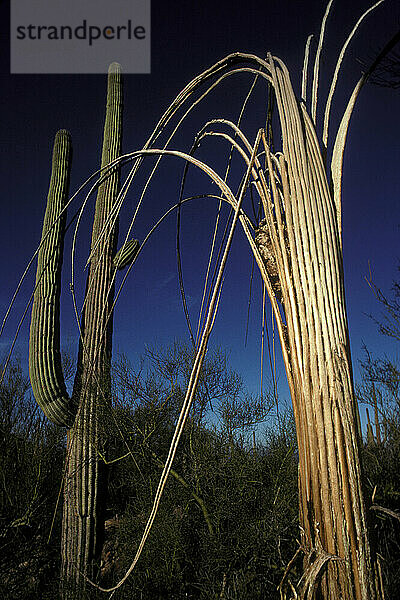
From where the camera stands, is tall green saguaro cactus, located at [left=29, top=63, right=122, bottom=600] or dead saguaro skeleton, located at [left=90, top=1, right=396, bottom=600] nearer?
dead saguaro skeleton, located at [left=90, top=1, right=396, bottom=600]

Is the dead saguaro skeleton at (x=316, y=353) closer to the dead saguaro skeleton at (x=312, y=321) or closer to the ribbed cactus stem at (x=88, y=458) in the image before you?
the dead saguaro skeleton at (x=312, y=321)

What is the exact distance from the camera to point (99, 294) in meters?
2.52

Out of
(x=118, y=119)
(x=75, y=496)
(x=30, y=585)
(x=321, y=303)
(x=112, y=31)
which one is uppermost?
(x=118, y=119)

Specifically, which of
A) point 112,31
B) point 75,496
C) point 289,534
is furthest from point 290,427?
point 112,31

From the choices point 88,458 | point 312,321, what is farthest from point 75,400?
point 312,321

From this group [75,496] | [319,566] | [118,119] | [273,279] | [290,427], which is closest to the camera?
[319,566]

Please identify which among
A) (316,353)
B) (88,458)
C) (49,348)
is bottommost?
(88,458)

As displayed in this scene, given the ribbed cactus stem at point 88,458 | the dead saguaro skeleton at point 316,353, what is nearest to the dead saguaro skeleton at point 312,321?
the dead saguaro skeleton at point 316,353

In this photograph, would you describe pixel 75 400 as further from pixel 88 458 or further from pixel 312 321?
pixel 312 321

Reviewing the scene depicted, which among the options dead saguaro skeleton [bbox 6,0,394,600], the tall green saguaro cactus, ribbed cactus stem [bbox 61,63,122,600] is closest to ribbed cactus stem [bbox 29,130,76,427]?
the tall green saguaro cactus

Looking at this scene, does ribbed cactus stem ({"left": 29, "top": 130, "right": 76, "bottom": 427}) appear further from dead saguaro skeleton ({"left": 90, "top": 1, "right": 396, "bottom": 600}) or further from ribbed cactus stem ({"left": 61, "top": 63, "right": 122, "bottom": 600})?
dead saguaro skeleton ({"left": 90, "top": 1, "right": 396, "bottom": 600})

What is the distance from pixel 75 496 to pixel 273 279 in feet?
8.26

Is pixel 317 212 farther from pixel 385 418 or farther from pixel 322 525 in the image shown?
pixel 385 418

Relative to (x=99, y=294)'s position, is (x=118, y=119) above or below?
above
